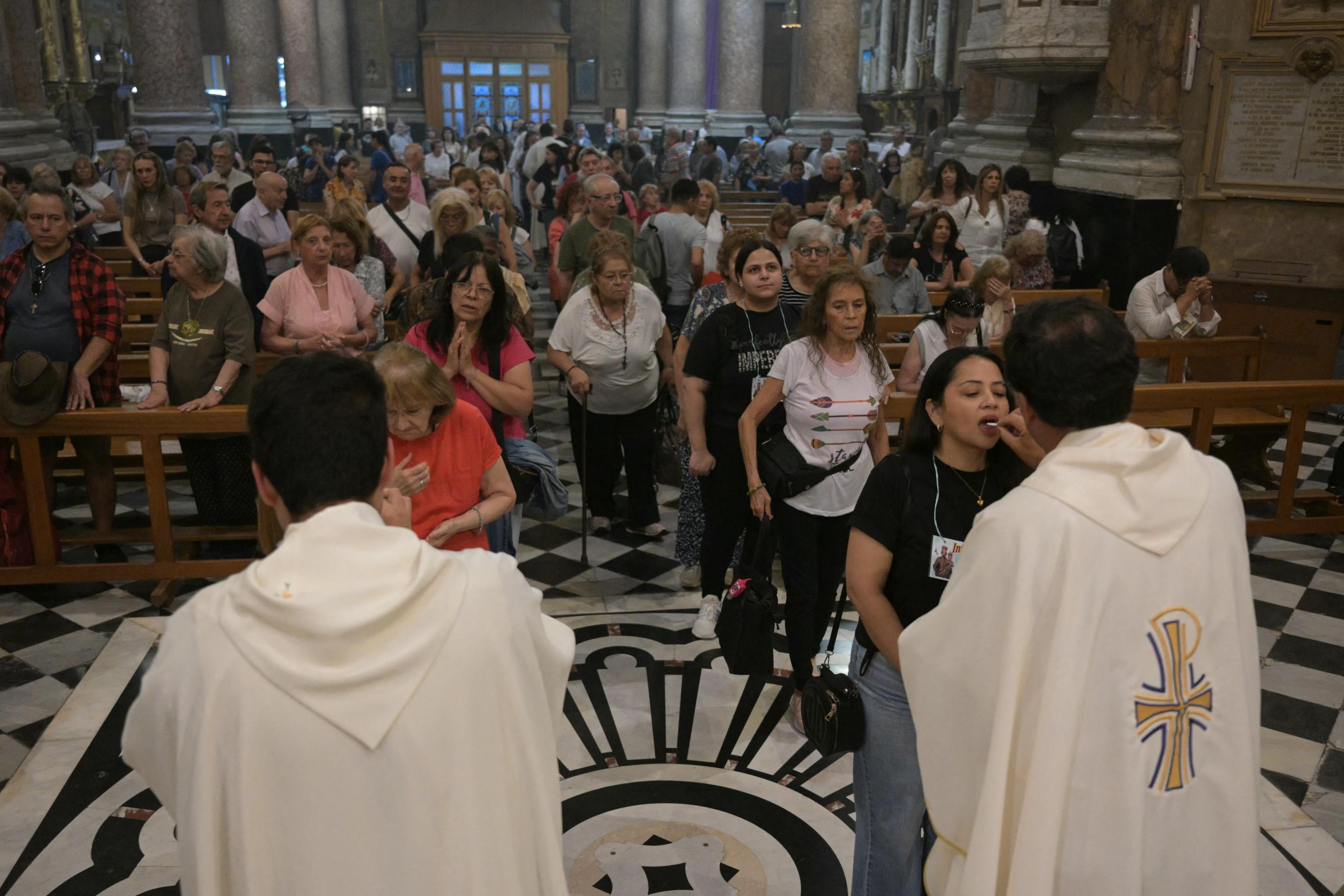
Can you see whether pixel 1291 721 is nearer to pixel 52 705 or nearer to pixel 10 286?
pixel 52 705

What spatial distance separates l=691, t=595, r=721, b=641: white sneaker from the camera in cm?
502

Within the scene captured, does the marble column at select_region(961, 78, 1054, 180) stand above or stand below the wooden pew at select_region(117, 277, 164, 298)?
above

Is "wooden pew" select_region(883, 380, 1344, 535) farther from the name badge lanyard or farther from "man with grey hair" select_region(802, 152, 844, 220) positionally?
"man with grey hair" select_region(802, 152, 844, 220)

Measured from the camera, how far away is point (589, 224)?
23.4ft

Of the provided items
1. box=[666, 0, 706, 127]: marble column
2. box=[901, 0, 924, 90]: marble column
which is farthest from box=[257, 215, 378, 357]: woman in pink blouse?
box=[666, 0, 706, 127]: marble column

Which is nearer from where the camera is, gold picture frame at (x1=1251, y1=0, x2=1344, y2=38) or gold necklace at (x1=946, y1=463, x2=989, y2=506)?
gold necklace at (x1=946, y1=463, x2=989, y2=506)

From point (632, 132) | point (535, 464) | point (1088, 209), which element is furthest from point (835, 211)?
point (632, 132)

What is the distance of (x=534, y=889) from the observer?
184cm

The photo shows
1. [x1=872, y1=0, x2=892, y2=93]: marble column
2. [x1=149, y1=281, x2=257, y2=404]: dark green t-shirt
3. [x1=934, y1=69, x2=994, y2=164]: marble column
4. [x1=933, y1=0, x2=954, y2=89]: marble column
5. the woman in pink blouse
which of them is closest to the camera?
[x1=149, y1=281, x2=257, y2=404]: dark green t-shirt

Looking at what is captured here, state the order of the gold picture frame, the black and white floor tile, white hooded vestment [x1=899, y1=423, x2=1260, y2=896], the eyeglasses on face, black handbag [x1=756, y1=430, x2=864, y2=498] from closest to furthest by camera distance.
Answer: white hooded vestment [x1=899, y1=423, x2=1260, y2=896] < the black and white floor tile < black handbag [x1=756, y1=430, x2=864, y2=498] < the eyeglasses on face < the gold picture frame

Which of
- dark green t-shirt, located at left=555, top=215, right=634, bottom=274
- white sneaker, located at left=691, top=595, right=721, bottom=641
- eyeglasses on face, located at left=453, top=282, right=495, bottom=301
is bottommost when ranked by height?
white sneaker, located at left=691, top=595, right=721, bottom=641

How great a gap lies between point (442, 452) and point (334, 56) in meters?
27.7

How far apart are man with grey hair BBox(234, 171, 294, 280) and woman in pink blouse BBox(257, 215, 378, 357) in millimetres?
1699

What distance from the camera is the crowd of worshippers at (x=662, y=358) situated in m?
2.68
